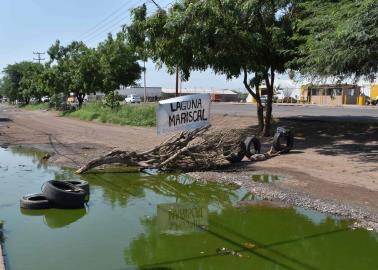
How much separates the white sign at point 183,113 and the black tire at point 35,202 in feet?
17.6

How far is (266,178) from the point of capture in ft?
45.7

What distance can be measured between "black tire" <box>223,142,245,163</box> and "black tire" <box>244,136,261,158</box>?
0.29 meters

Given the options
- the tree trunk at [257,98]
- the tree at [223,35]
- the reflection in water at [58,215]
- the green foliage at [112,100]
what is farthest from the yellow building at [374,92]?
the reflection in water at [58,215]

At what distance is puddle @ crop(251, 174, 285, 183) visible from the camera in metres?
13.6

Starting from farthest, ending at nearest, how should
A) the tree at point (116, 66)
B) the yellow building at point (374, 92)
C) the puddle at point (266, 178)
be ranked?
the yellow building at point (374, 92), the tree at point (116, 66), the puddle at point (266, 178)

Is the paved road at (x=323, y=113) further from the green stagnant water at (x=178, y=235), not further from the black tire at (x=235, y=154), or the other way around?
the green stagnant water at (x=178, y=235)

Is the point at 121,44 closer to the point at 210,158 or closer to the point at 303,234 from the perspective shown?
the point at 210,158

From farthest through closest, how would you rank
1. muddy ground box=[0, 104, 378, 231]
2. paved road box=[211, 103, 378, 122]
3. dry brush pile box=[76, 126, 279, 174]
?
paved road box=[211, 103, 378, 122] → dry brush pile box=[76, 126, 279, 174] → muddy ground box=[0, 104, 378, 231]

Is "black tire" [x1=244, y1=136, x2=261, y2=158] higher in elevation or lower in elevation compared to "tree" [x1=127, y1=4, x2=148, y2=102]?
lower

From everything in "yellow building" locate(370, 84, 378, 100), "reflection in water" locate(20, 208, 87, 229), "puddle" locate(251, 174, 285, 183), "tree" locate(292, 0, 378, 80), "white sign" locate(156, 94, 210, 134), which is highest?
"tree" locate(292, 0, 378, 80)

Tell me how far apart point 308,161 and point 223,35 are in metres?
5.63

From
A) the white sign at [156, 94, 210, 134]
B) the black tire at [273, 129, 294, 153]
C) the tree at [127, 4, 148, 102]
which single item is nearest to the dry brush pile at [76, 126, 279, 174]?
the white sign at [156, 94, 210, 134]

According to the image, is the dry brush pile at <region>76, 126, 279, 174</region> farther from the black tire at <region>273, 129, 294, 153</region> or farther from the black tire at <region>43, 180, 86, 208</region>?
the black tire at <region>43, 180, 86, 208</region>

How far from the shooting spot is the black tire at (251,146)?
16.8m
